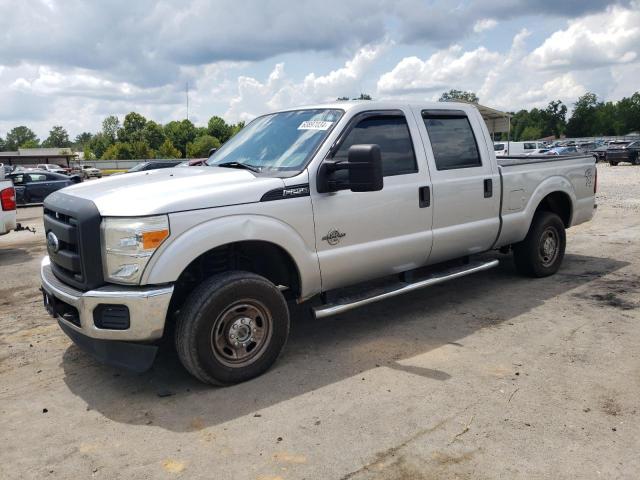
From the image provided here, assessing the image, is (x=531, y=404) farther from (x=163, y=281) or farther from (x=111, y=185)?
(x=111, y=185)

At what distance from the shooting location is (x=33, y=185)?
68.7ft

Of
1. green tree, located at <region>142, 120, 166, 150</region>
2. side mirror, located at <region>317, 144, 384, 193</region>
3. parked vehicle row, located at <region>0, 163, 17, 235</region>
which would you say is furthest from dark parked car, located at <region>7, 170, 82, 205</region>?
green tree, located at <region>142, 120, 166, 150</region>

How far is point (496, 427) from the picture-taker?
130 inches

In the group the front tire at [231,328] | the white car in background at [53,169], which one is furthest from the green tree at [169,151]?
the front tire at [231,328]

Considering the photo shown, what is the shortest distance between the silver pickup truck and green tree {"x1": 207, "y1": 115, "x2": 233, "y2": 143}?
362 feet

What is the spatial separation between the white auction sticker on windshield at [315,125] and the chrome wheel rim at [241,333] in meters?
1.56

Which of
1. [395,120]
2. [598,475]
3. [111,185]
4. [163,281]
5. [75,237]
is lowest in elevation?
[598,475]

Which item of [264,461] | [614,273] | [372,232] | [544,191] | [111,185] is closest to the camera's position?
[264,461]

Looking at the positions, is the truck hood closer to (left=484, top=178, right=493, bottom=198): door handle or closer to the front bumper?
the front bumper

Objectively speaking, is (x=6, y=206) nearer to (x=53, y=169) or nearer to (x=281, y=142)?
(x=281, y=142)

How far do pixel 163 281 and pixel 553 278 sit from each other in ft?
16.0

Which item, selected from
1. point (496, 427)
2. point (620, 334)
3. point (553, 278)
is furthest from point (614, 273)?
point (496, 427)

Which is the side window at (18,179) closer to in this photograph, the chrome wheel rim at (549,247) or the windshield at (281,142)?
the windshield at (281,142)

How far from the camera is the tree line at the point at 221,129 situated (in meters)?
96.9
